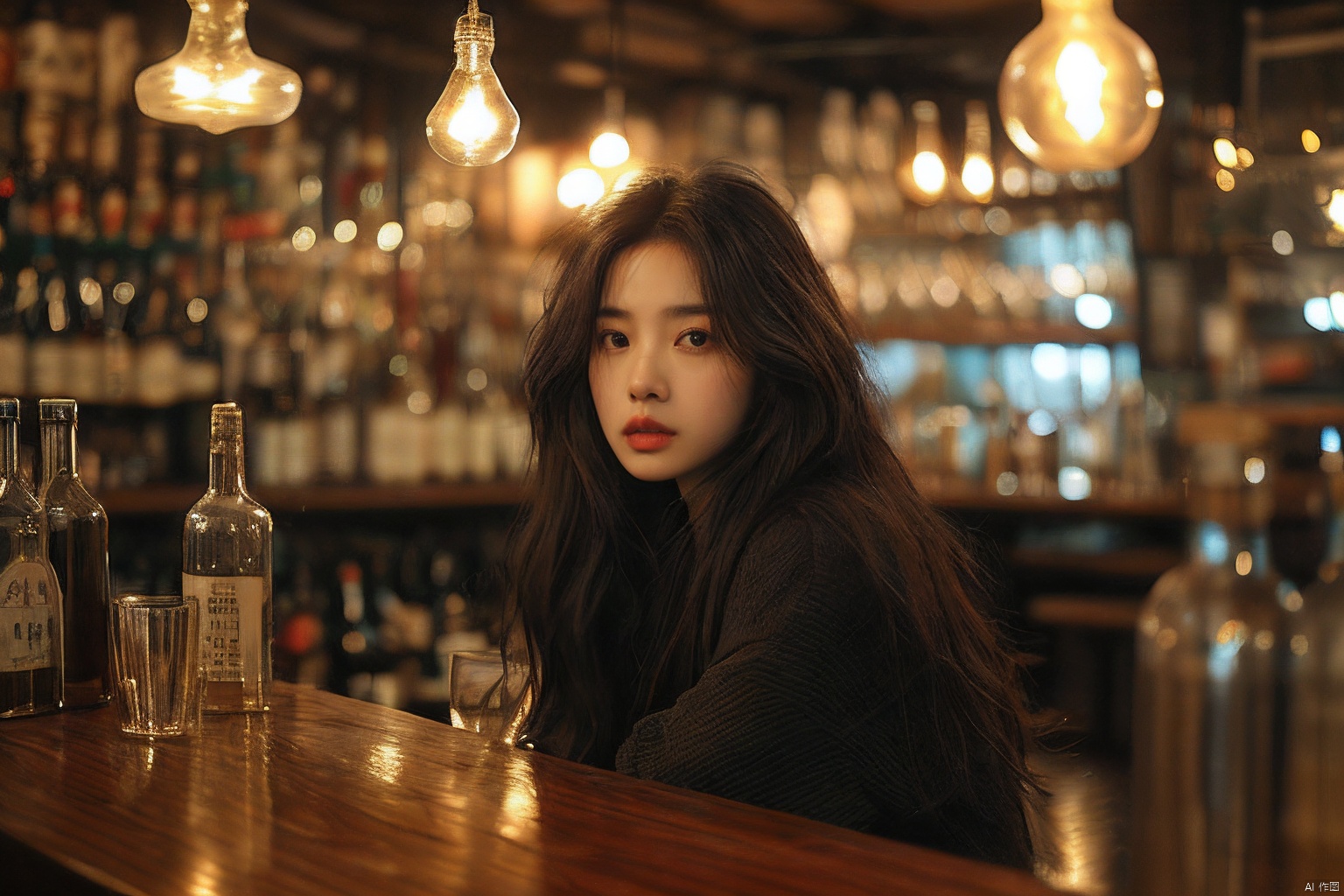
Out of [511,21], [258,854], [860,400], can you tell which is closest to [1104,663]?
[511,21]

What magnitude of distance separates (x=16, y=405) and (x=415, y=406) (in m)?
2.00

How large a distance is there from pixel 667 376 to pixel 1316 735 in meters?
0.81

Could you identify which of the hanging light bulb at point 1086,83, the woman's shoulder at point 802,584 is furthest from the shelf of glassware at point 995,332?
the woman's shoulder at point 802,584

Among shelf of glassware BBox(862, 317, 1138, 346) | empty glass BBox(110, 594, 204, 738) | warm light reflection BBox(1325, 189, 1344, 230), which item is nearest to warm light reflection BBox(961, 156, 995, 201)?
shelf of glassware BBox(862, 317, 1138, 346)

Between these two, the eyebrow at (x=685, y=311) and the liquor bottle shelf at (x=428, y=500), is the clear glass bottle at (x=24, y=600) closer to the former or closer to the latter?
the eyebrow at (x=685, y=311)

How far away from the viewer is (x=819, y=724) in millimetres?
1051

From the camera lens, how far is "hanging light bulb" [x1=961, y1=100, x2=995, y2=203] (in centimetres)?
401

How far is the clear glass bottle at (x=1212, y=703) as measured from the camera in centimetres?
53

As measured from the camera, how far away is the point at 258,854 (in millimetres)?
817

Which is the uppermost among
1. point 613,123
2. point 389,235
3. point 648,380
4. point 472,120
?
point 613,123

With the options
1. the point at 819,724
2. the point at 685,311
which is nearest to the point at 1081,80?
the point at 685,311

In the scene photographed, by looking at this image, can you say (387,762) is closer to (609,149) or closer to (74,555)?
(74,555)

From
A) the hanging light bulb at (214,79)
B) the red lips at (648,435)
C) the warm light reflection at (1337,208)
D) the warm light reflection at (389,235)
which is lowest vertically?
the red lips at (648,435)

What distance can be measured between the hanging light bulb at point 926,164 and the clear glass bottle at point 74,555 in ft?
10.1
